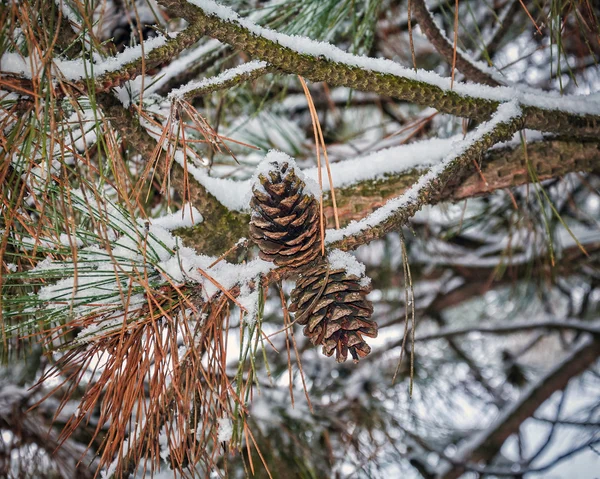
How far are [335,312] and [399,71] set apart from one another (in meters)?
0.30

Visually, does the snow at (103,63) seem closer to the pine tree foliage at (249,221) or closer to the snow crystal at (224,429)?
the pine tree foliage at (249,221)

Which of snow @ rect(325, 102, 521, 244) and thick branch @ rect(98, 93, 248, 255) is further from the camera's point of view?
thick branch @ rect(98, 93, 248, 255)

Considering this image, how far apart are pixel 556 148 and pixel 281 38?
22.1 inches

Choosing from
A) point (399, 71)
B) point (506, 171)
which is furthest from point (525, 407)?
point (399, 71)

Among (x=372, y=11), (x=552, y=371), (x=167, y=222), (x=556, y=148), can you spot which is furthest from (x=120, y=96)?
(x=552, y=371)

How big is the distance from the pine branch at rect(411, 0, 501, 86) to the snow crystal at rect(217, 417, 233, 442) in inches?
26.0

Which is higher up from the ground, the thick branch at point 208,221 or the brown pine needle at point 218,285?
the thick branch at point 208,221

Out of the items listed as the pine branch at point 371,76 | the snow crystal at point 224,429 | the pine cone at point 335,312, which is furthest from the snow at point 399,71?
the snow crystal at point 224,429

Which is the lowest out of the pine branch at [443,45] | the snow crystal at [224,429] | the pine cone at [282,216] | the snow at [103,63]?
the snow crystal at [224,429]

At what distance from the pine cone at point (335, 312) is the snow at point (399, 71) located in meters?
0.24

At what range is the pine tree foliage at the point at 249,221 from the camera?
0.54m

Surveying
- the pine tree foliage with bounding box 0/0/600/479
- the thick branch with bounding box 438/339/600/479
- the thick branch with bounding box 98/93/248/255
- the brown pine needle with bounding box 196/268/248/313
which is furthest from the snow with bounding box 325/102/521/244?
the thick branch with bounding box 438/339/600/479

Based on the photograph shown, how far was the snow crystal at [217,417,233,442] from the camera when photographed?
610 millimetres

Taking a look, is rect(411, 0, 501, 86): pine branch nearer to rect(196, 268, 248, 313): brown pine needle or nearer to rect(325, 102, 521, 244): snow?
rect(325, 102, 521, 244): snow
